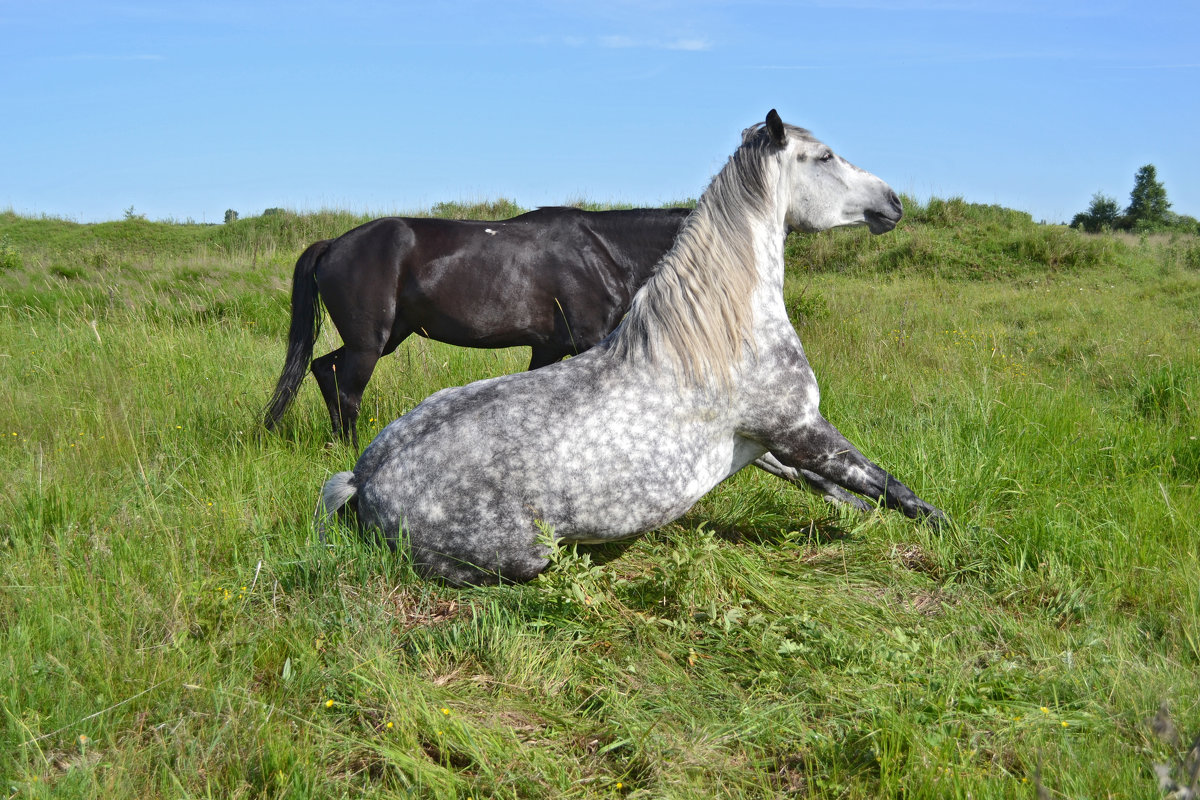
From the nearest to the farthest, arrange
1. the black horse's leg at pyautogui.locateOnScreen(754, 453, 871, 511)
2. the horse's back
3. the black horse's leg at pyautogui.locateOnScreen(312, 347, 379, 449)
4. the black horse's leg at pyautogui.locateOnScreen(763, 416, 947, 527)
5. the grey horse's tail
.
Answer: the horse's back → the grey horse's tail → the black horse's leg at pyautogui.locateOnScreen(763, 416, 947, 527) → the black horse's leg at pyautogui.locateOnScreen(754, 453, 871, 511) → the black horse's leg at pyautogui.locateOnScreen(312, 347, 379, 449)

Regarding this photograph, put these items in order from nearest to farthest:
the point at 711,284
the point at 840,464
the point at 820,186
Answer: the point at 711,284 → the point at 840,464 → the point at 820,186

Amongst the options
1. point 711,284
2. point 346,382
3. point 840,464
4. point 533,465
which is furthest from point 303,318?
point 840,464

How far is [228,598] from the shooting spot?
3127mm

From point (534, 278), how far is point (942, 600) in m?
3.81

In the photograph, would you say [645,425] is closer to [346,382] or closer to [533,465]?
[533,465]

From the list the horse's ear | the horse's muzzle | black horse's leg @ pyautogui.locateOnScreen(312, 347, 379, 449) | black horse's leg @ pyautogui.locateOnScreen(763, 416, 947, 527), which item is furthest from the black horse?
black horse's leg @ pyautogui.locateOnScreen(763, 416, 947, 527)

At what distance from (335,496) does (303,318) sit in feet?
9.80

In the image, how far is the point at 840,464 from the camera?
149 inches

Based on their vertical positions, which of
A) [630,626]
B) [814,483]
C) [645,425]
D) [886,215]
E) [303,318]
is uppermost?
[886,215]

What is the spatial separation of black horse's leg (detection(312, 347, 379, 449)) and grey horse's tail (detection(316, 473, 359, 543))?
221cm

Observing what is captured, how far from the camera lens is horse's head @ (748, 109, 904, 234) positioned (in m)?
3.97

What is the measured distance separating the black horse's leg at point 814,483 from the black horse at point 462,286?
229 cm

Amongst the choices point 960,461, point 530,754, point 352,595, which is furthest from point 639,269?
point 530,754

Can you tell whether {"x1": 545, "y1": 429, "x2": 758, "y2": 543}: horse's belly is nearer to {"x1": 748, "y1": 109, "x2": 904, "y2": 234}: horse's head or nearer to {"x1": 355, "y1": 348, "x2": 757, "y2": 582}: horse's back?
{"x1": 355, "y1": 348, "x2": 757, "y2": 582}: horse's back
